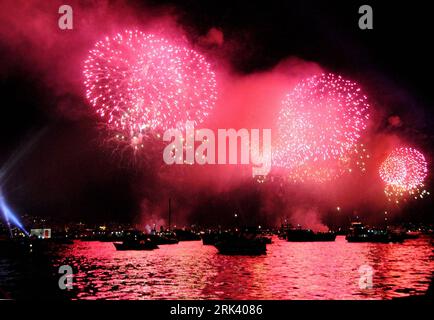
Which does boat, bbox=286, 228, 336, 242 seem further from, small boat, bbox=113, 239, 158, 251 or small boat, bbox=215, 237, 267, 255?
small boat, bbox=215, 237, 267, 255

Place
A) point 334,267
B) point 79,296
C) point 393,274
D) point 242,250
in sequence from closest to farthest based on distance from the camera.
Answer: point 79,296, point 393,274, point 334,267, point 242,250

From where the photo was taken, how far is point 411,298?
37.9 feet

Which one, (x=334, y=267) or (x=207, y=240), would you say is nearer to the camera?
(x=334, y=267)

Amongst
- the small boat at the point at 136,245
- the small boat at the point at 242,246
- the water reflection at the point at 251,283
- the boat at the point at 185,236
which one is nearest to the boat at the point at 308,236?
the boat at the point at 185,236

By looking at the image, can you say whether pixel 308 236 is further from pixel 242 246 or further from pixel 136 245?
pixel 242 246

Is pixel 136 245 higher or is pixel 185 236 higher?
pixel 136 245

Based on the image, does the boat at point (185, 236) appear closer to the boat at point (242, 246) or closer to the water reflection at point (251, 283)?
the boat at point (242, 246)

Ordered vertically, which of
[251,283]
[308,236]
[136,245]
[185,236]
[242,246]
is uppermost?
[251,283]

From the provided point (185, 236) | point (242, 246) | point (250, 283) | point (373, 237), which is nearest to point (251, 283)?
point (250, 283)

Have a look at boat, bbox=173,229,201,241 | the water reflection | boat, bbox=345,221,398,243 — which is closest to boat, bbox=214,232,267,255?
the water reflection
